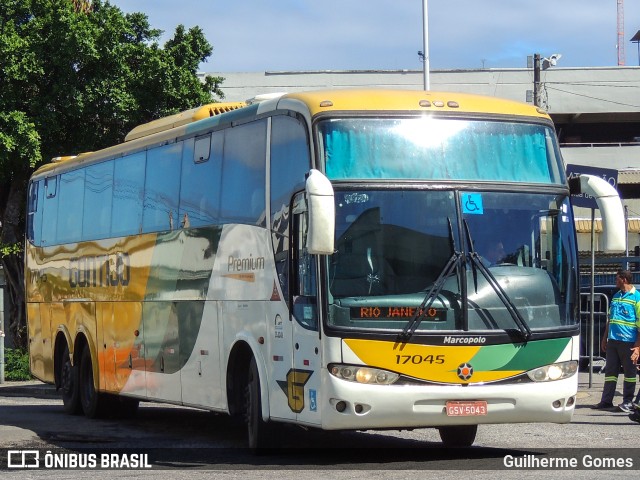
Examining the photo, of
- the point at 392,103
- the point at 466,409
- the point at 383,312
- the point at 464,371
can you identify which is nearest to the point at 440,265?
the point at 383,312

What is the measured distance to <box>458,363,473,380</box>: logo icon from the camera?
11.1 m

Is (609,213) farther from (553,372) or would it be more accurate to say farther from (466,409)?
(466,409)

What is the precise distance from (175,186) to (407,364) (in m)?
5.09

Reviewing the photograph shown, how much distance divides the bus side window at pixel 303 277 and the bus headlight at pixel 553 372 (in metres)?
2.04

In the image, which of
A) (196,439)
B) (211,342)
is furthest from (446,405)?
(196,439)

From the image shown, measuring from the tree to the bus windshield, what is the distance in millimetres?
16961

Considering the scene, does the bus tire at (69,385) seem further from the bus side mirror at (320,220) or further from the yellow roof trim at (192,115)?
the bus side mirror at (320,220)

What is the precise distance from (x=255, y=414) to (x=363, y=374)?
190cm

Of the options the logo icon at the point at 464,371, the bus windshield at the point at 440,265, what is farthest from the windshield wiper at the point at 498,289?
the logo icon at the point at 464,371

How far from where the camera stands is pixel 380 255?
11148 millimetres

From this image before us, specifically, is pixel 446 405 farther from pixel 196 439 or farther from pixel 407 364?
pixel 196 439

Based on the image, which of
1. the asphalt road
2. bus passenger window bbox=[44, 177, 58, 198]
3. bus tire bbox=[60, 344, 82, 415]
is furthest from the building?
the asphalt road

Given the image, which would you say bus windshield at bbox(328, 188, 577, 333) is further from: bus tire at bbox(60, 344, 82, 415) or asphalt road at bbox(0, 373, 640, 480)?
bus tire at bbox(60, 344, 82, 415)

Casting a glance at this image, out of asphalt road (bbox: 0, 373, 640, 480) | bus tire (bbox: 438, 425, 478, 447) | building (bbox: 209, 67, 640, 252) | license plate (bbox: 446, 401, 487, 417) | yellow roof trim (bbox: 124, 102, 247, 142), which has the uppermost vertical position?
building (bbox: 209, 67, 640, 252)
